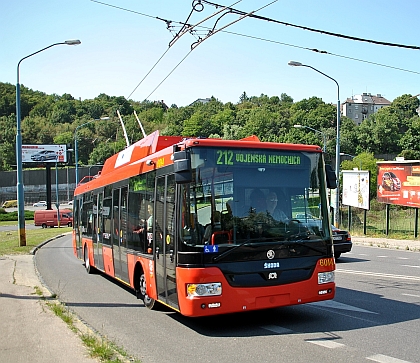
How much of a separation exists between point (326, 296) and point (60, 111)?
12634cm

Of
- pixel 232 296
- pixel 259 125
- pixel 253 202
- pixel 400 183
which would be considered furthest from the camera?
pixel 259 125

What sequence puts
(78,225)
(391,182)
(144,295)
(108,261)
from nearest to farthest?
(144,295) → (108,261) → (78,225) → (391,182)

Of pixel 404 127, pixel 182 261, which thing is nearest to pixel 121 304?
pixel 182 261

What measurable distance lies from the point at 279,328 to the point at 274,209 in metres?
1.75

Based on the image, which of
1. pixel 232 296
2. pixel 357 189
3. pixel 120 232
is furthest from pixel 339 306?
pixel 357 189

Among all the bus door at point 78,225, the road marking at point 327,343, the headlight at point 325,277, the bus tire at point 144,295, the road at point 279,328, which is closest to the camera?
the road at point 279,328

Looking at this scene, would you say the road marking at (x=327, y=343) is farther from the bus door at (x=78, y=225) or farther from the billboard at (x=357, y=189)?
the billboard at (x=357, y=189)

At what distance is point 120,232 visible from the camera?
446 inches

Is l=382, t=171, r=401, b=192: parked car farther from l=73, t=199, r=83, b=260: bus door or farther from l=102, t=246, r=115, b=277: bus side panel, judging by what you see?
l=102, t=246, r=115, b=277: bus side panel

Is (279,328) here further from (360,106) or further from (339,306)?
(360,106)

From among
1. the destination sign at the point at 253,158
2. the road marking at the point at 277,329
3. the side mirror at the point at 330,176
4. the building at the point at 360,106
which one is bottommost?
the road marking at the point at 277,329

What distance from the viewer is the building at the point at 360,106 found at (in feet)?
550

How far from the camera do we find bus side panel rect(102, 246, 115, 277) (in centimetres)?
1233

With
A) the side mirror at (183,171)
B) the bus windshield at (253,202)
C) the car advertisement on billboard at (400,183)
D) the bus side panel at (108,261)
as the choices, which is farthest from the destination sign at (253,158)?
the car advertisement on billboard at (400,183)
